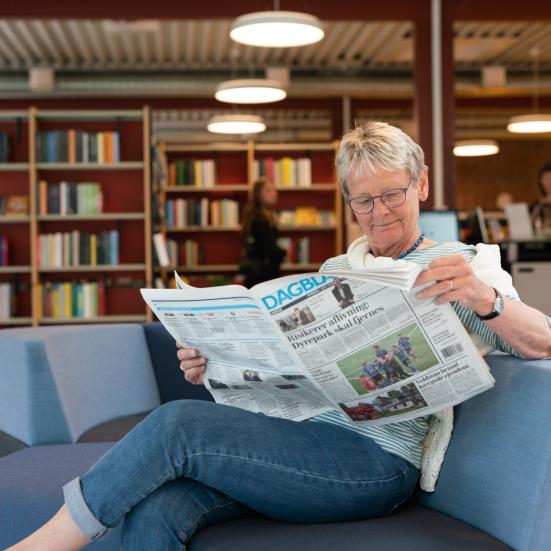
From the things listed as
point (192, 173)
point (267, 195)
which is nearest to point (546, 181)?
point (267, 195)

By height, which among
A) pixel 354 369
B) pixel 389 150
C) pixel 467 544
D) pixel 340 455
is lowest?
pixel 467 544

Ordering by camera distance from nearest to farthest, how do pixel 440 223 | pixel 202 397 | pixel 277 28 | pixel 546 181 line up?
1. pixel 202 397
2. pixel 277 28
3. pixel 440 223
4. pixel 546 181

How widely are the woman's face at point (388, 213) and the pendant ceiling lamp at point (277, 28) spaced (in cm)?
382

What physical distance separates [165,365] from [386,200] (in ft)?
4.40

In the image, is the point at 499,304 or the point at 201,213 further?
the point at 201,213

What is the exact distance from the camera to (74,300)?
6.53m

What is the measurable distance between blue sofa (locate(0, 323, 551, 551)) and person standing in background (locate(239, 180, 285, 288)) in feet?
15.3

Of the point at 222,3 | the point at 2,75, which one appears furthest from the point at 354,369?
the point at 2,75

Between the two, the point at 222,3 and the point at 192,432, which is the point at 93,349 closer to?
the point at 192,432

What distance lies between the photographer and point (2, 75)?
11656 mm

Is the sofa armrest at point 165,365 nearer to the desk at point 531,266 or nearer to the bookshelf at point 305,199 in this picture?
the desk at point 531,266

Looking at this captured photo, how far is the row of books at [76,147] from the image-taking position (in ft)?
21.4

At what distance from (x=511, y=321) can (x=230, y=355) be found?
1.75 feet

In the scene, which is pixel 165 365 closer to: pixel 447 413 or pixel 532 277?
pixel 447 413
